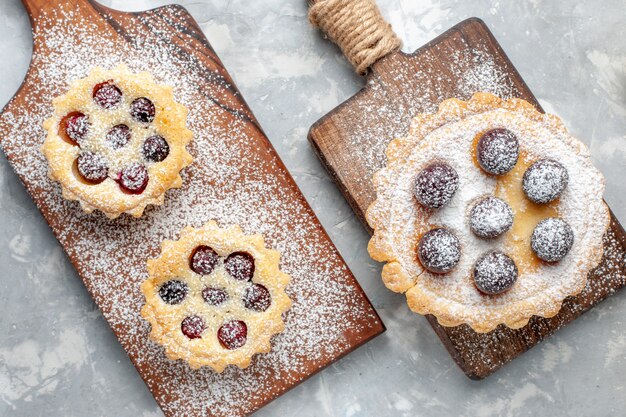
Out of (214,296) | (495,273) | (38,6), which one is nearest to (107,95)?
(38,6)

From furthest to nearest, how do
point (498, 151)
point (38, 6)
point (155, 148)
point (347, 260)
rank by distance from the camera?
point (347, 260)
point (38, 6)
point (155, 148)
point (498, 151)

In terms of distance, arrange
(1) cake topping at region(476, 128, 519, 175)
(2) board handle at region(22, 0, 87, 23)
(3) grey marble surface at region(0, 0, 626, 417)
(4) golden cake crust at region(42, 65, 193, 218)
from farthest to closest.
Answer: (3) grey marble surface at region(0, 0, 626, 417), (2) board handle at region(22, 0, 87, 23), (4) golden cake crust at region(42, 65, 193, 218), (1) cake topping at region(476, 128, 519, 175)

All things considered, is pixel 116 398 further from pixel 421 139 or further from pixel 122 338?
pixel 421 139

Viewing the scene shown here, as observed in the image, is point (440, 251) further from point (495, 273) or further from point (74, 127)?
point (74, 127)

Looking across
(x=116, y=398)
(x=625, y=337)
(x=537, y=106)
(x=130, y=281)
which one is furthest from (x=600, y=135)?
(x=116, y=398)

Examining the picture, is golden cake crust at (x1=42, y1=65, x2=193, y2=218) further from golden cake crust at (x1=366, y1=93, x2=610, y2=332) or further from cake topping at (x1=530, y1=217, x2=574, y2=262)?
cake topping at (x1=530, y1=217, x2=574, y2=262)

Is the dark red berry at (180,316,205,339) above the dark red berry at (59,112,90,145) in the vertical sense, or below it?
below

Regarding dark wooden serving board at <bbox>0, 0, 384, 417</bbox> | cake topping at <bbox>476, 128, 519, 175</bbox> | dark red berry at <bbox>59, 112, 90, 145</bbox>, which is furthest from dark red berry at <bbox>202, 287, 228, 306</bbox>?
cake topping at <bbox>476, 128, 519, 175</bbox>
